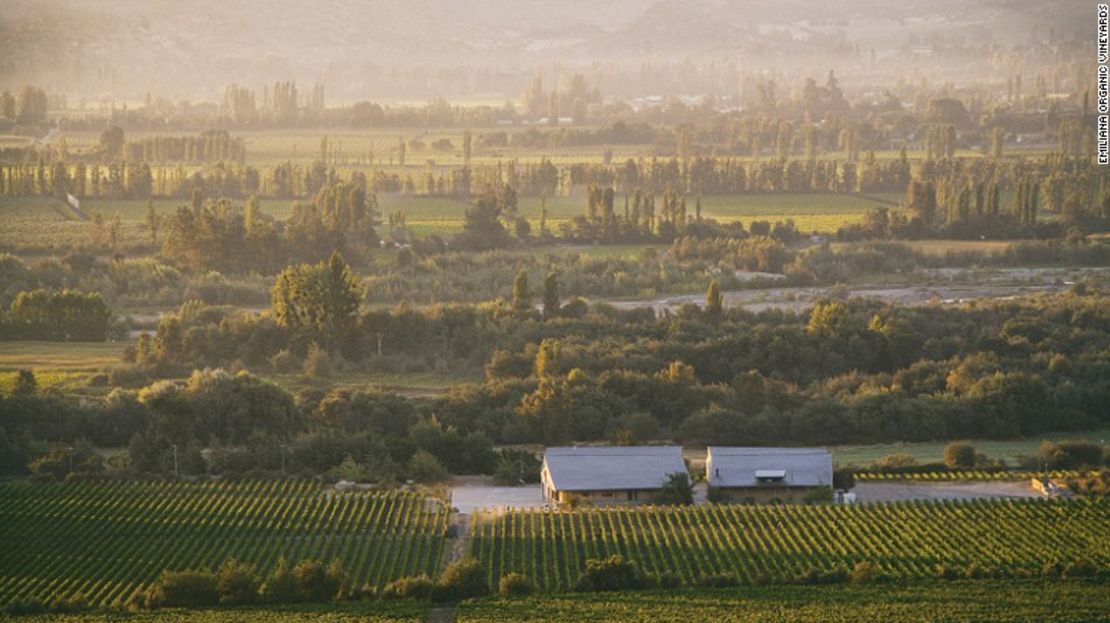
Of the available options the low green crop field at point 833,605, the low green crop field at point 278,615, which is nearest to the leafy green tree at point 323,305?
the low green crop field at point 278,615

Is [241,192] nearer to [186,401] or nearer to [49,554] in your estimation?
[186,401]

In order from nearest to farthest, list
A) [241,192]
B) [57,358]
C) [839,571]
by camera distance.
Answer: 1. [839,571]
2. [57,358]
3. [241,192]

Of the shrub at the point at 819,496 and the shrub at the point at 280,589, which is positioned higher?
the shrub at the point at 819,496

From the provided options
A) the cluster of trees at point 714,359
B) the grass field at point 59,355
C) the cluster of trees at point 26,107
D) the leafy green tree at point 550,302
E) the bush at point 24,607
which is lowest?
the bush at point 24,607

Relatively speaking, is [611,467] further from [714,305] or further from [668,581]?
[714,305]

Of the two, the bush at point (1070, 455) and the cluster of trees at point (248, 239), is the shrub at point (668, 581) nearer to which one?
the bush at point (1070, 455)

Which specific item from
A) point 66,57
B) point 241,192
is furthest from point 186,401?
point 66,57

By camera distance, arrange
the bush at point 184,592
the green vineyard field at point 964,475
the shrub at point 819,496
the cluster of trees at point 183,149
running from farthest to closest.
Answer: the cluster of trees at point 183,149
the green vineyard field at point 964,475
the shrub at point 819,496
the bush at point 184,592

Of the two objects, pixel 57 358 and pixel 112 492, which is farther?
pixel 57 358

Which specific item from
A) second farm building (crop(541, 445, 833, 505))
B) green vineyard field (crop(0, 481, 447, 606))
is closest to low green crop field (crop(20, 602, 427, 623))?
green vineyard field (crop(0, 481, 447, 606))
